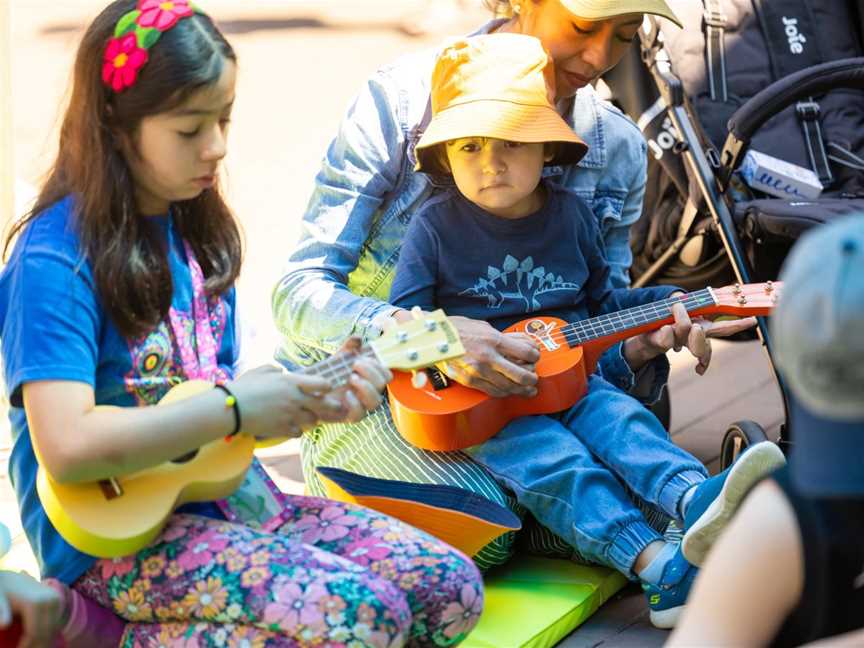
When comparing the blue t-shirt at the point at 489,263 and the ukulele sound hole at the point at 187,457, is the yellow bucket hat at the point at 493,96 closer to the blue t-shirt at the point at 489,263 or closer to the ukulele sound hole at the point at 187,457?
the blue t-shirt at the point at 489,263

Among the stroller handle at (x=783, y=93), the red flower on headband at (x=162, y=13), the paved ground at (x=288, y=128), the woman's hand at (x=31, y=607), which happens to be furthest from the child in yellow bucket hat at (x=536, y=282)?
the woman's hand at (x=31, y=607)

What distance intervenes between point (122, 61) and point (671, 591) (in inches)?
51.4

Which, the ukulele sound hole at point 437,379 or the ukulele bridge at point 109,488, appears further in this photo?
the ukulele sound hole at point 437,379

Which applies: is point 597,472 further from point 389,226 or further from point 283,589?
point 283,589

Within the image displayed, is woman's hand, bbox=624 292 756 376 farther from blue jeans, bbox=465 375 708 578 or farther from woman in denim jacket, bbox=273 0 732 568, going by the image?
blue jeans, bbox=465 375 708 578

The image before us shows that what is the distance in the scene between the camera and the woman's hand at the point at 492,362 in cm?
245

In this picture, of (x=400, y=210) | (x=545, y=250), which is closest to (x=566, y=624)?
(x=545, y=250)

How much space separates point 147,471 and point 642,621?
3.54ft

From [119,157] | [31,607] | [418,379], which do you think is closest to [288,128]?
[418,379]

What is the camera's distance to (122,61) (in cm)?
189

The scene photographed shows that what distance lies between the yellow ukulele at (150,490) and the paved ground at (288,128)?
60 cm

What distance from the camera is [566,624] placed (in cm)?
246

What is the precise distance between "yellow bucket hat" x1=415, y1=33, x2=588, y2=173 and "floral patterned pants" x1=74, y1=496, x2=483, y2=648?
2.79 ft

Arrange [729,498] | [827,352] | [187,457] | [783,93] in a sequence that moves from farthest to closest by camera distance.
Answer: [783,93] → [729,498] → [187,457] → [827,352]
